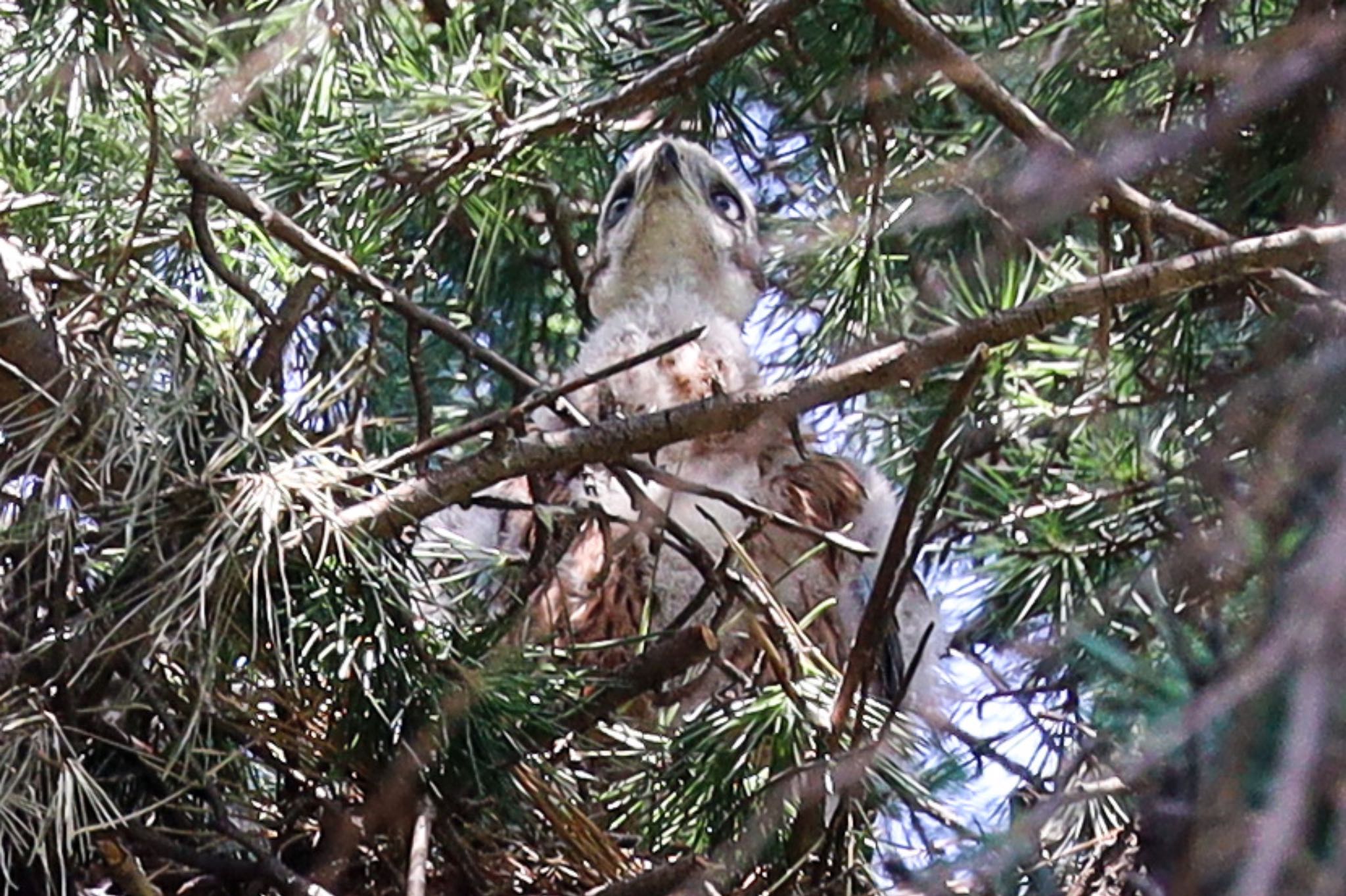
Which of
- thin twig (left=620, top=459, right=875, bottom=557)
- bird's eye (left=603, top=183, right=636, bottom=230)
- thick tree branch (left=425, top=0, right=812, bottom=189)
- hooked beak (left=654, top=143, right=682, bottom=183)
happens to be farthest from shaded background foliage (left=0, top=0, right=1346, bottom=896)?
bird's eye (left=603, top=183, right=636, bottom=230)

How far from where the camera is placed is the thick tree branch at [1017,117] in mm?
2039

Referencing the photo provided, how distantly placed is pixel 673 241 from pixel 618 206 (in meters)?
0.13

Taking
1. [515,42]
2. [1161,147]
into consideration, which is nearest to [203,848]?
[515,42]

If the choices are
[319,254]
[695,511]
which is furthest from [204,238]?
[695,511]

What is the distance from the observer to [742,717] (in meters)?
2.08

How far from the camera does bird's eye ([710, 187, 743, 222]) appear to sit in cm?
356

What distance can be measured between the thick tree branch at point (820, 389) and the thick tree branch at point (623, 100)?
1.74 feet

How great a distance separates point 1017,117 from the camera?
2125 mm

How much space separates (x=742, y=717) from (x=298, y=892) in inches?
20.8

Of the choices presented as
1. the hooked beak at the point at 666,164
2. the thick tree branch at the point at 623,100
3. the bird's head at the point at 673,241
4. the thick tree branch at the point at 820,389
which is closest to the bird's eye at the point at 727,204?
the bird's head at the point at 673,241

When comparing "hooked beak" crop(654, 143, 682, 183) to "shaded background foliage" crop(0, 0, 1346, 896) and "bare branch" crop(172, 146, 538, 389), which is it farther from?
"bare branch" crop(172, 146, 538, 389)

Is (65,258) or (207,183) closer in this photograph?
(207,183)

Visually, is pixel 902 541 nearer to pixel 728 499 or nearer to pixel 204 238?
pixel 728 499

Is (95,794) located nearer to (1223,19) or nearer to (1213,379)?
(1213,379)
